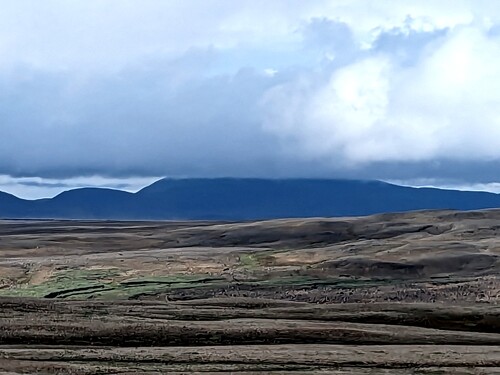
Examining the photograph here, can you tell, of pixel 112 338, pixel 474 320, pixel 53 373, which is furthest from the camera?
pixel 474 320

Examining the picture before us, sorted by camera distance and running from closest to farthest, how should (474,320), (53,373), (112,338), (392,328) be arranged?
(53,373)
(112,338)
(392,328)
(474,320)

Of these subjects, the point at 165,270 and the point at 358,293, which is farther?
the point at 165,270

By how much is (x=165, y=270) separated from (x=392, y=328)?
1122 inches

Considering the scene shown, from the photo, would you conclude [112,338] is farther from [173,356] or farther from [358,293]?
[358,293]

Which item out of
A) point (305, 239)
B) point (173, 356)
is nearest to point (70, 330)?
point (173, 356)

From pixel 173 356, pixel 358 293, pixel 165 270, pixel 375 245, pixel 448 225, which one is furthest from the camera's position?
pixel 448 225

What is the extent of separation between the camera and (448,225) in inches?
2442

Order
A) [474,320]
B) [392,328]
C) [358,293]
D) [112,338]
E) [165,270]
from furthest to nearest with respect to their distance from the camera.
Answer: [165,270]
[358,293]
[474,320]
[392,328]
[112,338]

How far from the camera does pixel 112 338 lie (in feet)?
40.1

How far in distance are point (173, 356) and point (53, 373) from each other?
1.70 m

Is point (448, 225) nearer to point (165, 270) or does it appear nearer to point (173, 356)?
point (165, 270)

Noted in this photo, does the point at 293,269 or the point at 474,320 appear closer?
the point at 474,320

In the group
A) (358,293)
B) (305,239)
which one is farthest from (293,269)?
(305,239)

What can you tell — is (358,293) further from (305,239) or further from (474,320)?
(305,239)
